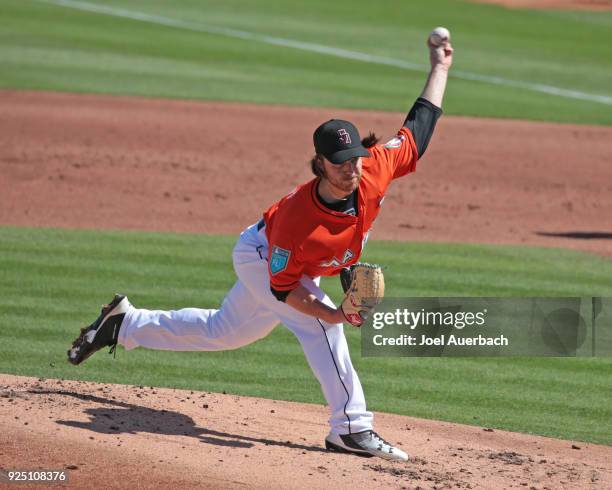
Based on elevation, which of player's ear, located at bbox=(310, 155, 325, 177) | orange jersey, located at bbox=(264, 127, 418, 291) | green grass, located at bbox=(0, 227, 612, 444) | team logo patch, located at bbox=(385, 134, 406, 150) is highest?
team logo patch, located at bbox=(385, 134, 406, 150)

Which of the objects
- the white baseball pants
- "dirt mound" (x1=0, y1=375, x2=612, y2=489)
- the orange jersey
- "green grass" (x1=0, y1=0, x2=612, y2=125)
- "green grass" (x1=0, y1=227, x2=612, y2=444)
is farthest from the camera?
"green grass" (x1=0, y1=0, x2=612, y2=125)

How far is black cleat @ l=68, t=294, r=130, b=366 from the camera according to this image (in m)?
6.31

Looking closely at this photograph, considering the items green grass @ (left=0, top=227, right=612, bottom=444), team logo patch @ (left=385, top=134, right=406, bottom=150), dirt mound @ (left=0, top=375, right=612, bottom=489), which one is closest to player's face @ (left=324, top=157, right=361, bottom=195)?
team logo patch @ (left=385, top=134, right=406, bottom=150)

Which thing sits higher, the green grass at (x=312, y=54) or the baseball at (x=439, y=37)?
the green grass at (x=312, y=54)

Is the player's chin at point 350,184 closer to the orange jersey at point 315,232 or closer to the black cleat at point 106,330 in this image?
the orange jersey at point 315,232

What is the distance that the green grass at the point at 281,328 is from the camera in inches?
280

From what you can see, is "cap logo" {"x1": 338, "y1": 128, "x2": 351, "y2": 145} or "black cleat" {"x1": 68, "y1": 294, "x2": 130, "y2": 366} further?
"black cleat" {"x1": 68, "y1": 294, "x2": 130, "y2": 366}

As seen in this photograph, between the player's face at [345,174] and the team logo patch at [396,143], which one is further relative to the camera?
the team logo patch at [396,143]

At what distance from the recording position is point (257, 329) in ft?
19.6

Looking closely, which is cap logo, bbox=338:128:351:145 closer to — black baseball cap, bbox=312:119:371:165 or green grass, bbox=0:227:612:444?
black baseball cap, bbox=312:119:371:165

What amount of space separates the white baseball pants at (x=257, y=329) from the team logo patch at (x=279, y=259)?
0.89 feet

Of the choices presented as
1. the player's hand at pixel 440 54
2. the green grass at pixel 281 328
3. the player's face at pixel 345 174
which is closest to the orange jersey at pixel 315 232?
the player's face at pixel 345 174

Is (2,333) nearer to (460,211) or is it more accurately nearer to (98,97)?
(460,211)

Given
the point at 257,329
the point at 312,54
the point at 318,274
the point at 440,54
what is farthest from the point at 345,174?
the point at 312,54
